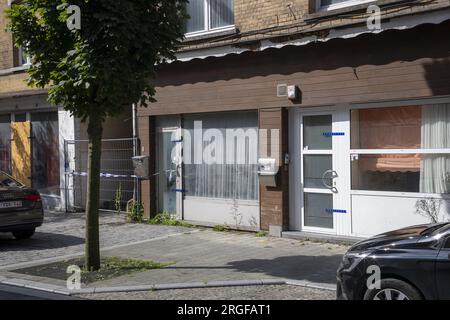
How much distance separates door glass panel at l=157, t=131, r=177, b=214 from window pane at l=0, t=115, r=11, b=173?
7.08 meters

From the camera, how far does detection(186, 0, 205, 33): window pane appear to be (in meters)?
12.7

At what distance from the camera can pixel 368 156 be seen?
1023 centimetres

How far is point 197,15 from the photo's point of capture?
12758 millimetres

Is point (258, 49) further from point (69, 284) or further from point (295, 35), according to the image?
point (69, 284)

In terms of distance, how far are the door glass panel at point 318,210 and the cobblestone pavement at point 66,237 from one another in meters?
2.86

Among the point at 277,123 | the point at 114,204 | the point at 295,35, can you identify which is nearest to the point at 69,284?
the point at 277,123

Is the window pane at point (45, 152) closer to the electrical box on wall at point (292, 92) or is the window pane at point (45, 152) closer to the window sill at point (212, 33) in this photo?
the window sill at point (212, 33)

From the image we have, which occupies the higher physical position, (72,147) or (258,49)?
(258,49)

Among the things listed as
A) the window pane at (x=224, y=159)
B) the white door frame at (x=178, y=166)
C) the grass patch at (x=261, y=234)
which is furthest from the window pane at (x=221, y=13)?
the grass patch at (x=261, y=234)

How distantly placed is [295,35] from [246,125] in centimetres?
226

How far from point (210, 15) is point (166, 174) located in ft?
12.5

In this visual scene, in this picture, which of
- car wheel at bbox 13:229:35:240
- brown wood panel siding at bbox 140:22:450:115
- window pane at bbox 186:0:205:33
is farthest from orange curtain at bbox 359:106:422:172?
car wheel at bbox 13:229:35:240

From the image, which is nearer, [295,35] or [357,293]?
[357,293]

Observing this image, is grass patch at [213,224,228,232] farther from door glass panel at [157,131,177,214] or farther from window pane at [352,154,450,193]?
window pane at [352,154,450,193]
